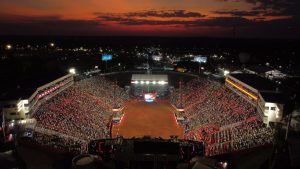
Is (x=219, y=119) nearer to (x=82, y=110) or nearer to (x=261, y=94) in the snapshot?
(x=261, y=94)

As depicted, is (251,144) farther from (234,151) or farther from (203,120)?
(203,120)

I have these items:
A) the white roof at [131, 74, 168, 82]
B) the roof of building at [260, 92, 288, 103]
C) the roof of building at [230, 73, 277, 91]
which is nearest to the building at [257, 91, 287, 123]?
the roof of building at [260, 92, 288, 103]

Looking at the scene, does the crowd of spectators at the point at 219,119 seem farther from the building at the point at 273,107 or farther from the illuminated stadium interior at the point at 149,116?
the building at the point at 273,107

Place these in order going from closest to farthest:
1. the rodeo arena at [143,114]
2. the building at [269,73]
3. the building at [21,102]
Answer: the rodeo arena at [143,114]
the building at [21,102]
the building at [269,73]

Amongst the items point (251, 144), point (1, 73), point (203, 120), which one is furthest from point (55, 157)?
point (1, 73)

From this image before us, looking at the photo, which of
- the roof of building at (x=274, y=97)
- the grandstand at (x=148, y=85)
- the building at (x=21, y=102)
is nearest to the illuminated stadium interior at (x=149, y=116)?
the grandstand at (x=148, y=85)

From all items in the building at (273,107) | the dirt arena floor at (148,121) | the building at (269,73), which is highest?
the building at (269,73)

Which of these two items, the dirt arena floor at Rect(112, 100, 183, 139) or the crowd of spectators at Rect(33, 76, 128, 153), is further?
the dirt arena floor at Rect(112, 100, 183, 139)

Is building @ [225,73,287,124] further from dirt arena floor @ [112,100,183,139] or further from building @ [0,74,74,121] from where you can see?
building @ [0,74,74,121]

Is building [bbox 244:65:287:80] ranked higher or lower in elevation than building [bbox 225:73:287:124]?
higher
